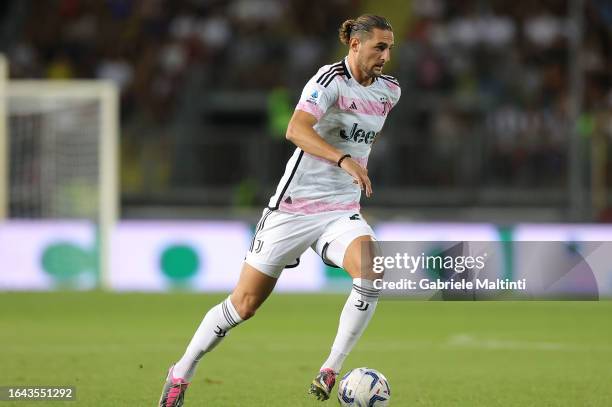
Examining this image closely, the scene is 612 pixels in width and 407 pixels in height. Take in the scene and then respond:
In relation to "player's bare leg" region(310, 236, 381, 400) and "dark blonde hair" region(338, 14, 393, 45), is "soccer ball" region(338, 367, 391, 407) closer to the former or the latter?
"player's bare leg" region(310, 236, 381, 400)

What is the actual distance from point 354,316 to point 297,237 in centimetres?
53

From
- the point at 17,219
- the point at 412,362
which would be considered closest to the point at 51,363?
the point at 412,362

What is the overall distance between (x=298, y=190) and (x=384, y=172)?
39.8ft

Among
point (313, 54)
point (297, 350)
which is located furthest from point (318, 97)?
point (313, 54)

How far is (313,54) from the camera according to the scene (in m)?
21.7

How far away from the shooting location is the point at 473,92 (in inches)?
822

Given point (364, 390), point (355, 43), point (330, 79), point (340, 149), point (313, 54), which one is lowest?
point (364, 390)

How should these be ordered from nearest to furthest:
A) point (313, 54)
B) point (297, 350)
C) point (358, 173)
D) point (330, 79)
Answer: point (358, 173) < point (330, 79) < point (297, 350) < point (313, 54)

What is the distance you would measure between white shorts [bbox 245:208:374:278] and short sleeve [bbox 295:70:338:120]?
0.60 meters

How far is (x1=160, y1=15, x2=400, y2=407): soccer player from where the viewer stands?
660 cm

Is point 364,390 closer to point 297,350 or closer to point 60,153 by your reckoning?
point 297,350

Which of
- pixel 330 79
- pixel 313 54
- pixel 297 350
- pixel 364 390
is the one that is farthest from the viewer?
pixel 313 54

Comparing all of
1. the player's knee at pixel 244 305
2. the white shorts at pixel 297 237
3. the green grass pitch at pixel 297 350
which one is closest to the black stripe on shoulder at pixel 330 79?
the white shorts at pixel 297 237

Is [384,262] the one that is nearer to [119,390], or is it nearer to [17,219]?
[119,390]
